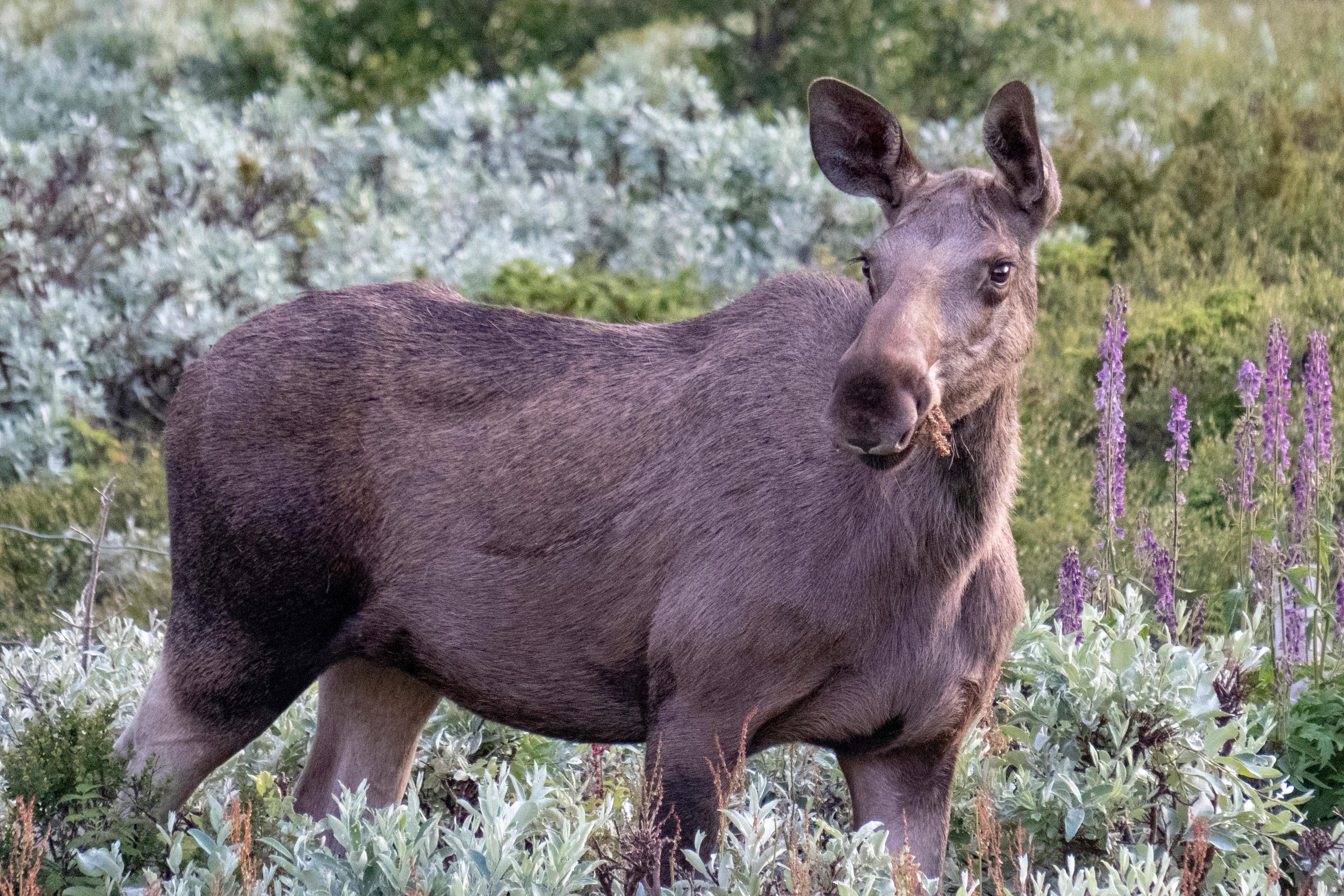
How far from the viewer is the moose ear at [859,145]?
361cm

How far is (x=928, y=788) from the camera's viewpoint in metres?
3.72

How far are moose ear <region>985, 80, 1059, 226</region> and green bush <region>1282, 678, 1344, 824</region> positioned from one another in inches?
76.3

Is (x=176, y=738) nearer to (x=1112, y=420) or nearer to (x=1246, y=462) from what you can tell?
(x=1112, y=420)

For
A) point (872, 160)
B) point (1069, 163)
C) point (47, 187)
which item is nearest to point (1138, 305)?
point (1069, 163)

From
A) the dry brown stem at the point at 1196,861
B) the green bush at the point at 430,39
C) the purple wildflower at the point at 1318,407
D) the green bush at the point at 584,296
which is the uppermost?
the green bush at the point at 430,39

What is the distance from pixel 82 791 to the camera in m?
3.89

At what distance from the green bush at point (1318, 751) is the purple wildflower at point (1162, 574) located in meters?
0.46

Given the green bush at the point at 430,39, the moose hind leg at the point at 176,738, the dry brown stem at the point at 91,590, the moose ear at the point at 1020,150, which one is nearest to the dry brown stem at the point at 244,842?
the moose hind leg at the point at 176,738

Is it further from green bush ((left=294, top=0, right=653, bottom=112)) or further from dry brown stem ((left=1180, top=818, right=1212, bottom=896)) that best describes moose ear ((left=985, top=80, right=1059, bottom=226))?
green bush ((left=294, top=0, right=653, bottom=112))

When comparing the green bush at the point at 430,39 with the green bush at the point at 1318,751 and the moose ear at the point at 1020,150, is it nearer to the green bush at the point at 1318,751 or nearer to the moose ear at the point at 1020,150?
the green bush at the point at 1318,751

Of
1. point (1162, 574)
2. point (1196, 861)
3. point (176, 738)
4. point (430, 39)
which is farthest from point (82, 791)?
point (430, 39)

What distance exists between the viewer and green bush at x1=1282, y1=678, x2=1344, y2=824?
174 inches

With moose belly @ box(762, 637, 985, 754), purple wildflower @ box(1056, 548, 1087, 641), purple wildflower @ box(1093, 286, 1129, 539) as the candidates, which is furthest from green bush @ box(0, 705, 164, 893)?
purple wildflower @ box(1093, 286, 1129, 539)

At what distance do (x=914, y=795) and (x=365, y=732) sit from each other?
1.64 meters
